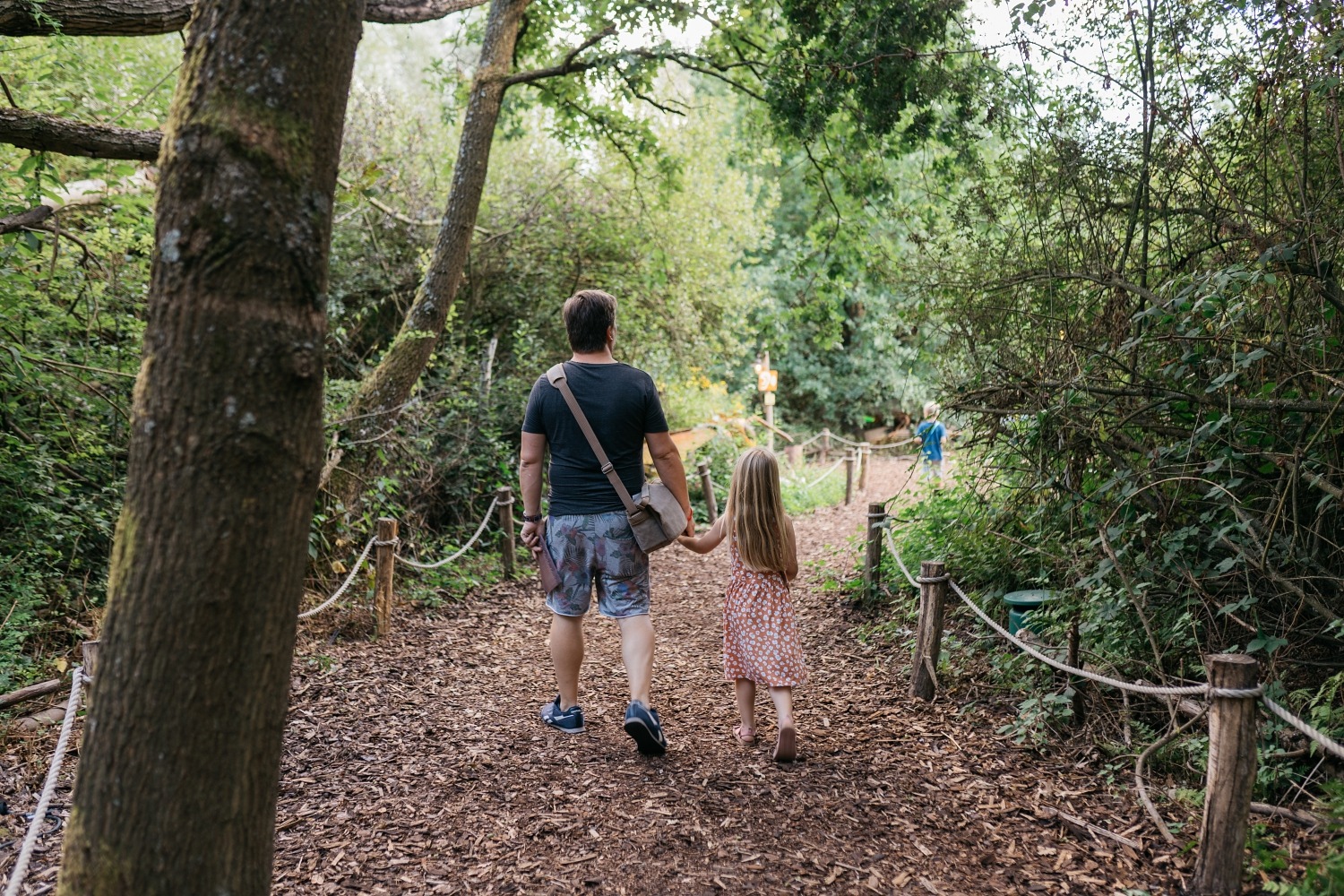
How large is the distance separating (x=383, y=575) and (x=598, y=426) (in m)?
3.10

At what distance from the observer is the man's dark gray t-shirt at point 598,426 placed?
13.4 ft

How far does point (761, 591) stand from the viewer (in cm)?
429

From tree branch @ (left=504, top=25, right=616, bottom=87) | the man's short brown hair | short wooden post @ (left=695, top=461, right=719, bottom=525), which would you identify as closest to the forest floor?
the man's short brown hair

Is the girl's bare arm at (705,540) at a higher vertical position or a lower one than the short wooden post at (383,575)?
higher

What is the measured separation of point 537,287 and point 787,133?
14.2 ft

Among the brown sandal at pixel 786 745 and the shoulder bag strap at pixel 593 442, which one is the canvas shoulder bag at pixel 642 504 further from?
the brown sandal at pixel 786 745

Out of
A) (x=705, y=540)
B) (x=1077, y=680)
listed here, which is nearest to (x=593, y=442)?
(x=705, y=540)

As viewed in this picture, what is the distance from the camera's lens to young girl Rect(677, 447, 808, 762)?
4.17m

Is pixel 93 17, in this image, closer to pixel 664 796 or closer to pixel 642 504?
pixel 642 504

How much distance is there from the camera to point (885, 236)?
8766 millimetres

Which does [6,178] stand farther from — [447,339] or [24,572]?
[447,339]

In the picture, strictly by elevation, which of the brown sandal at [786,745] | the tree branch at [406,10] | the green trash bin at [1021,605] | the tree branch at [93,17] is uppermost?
the tree branch at [406,10]

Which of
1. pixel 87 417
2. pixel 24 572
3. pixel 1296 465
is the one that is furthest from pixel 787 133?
pixel 24 572

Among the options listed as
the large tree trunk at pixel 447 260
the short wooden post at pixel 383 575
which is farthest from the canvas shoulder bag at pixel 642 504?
the large tree trunk at pixel 447 260
